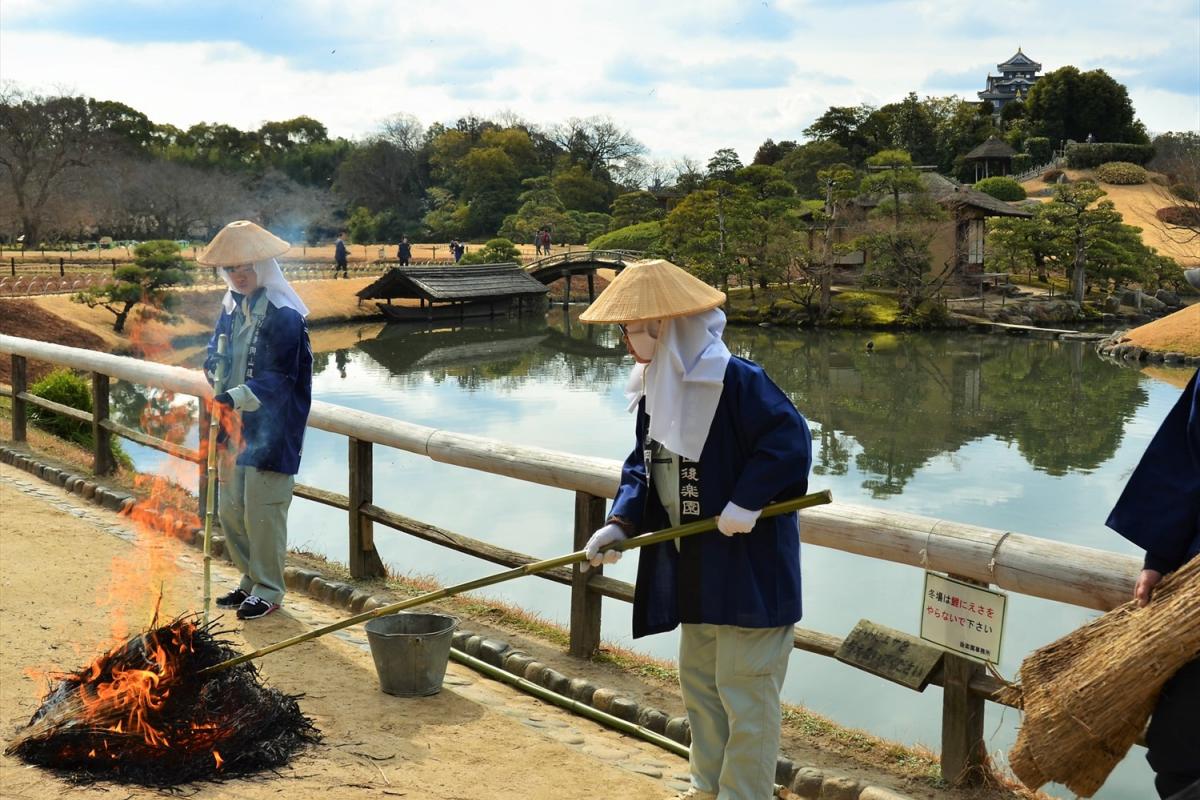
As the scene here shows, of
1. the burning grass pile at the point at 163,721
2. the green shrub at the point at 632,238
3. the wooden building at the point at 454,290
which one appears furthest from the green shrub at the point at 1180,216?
the burning grass pile at the point at 163,721

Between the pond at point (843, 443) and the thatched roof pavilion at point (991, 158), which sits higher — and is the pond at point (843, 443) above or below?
below

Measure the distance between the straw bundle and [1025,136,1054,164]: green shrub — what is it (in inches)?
2526

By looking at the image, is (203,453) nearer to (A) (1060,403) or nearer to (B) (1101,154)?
(A) (1060,403)

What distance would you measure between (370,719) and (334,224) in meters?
57.0

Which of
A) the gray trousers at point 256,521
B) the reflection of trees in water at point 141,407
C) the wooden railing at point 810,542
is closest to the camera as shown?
the wooden railing at point 810,542

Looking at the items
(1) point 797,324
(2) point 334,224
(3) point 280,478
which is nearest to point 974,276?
(1) point 797,324

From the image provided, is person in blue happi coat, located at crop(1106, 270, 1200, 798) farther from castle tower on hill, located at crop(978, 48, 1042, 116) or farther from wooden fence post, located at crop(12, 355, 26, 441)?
castle tower on hill, located at crop(978, 48, 1042, 116)

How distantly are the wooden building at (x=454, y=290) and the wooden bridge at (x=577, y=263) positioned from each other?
122 centimetres

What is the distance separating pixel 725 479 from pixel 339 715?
1987mm

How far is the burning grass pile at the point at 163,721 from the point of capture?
11.6 feet

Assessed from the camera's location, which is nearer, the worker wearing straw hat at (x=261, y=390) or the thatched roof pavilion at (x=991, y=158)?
the worker wearing straw hat at (x=261, y=390)

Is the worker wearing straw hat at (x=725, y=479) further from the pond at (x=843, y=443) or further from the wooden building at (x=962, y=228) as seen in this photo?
the wooden building at (x=962, y=228)

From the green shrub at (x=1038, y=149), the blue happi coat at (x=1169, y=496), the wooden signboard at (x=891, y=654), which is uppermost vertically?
the green shrub at (x=1038, y=149)

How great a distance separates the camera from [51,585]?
18.6 feet
